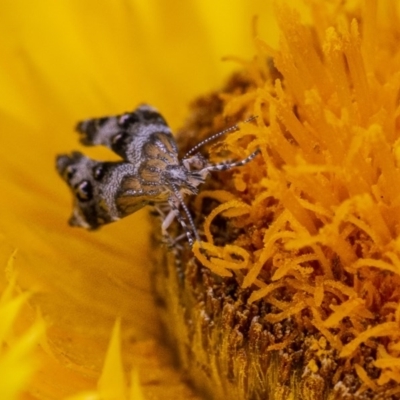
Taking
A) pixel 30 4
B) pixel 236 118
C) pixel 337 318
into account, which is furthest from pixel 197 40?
pixel 337 318

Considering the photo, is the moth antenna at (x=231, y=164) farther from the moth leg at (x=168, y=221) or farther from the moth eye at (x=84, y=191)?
the moth eye at (x=84, y=191)

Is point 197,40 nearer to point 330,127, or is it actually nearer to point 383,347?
point 330,127

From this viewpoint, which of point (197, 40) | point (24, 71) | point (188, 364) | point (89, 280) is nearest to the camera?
point (188, 364)

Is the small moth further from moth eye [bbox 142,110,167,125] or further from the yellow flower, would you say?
the yellow flower

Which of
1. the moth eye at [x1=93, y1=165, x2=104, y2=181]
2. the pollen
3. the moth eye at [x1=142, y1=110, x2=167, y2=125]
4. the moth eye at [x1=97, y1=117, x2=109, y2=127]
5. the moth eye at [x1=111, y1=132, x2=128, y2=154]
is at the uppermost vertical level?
the moth eye at [x1=97, y1=117, x2=109, y2=127]

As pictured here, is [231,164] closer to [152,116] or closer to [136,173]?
[136,173]

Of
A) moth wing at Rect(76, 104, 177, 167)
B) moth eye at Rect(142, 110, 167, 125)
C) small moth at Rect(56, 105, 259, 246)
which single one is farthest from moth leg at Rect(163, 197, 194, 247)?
moth eye at Rect(142, 110, 167, 125)

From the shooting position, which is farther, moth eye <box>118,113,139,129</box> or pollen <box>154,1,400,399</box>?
moth eye <box>118,113,139,129</box>

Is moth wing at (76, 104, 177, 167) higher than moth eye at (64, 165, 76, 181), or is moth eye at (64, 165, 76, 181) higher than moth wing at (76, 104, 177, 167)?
moth wing at (76, 104, 177, 167)
